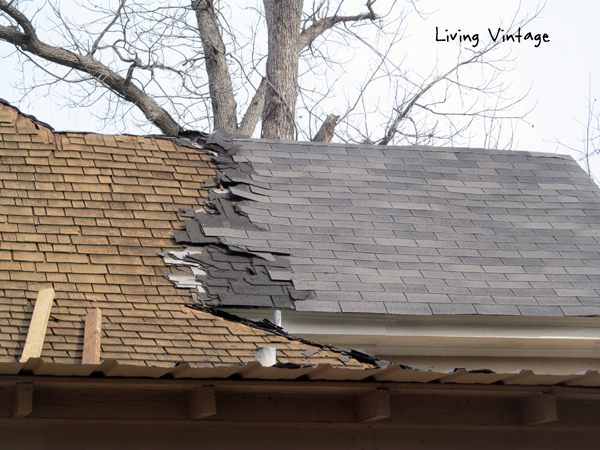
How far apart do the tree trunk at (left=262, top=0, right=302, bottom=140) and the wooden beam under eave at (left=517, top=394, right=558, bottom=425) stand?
11.0 meters

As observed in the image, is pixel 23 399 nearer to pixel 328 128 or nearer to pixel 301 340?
pixel 301 340

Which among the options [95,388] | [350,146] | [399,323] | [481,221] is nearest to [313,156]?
[350,146]

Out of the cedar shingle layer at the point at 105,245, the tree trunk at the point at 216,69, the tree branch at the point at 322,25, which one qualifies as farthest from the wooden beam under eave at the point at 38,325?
the tree branch at the point at 322,25

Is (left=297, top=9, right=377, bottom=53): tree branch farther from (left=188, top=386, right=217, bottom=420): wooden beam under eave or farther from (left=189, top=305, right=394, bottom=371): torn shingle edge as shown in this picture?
(left=188, top=386, right=217, bottom=420): wooden beam under eave

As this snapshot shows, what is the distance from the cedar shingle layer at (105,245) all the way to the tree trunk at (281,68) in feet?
25.1

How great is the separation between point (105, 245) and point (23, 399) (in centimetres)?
272

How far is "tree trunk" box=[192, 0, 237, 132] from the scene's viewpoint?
16953mm

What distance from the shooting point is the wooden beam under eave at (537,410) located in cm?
371

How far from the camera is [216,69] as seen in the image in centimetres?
1741

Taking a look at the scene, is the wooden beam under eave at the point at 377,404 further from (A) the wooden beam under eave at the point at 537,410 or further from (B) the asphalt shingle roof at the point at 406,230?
(B) the asphalt shingle roof at the point at 406,230

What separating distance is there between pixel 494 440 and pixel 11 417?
2.76 meters

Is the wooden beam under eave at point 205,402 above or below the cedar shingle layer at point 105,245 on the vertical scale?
below

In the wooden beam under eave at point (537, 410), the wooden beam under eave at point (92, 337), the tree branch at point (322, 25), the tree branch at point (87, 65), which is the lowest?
the wooden beam under eave at point (537, 410)

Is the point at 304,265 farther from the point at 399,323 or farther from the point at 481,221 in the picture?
the point at 481,221
